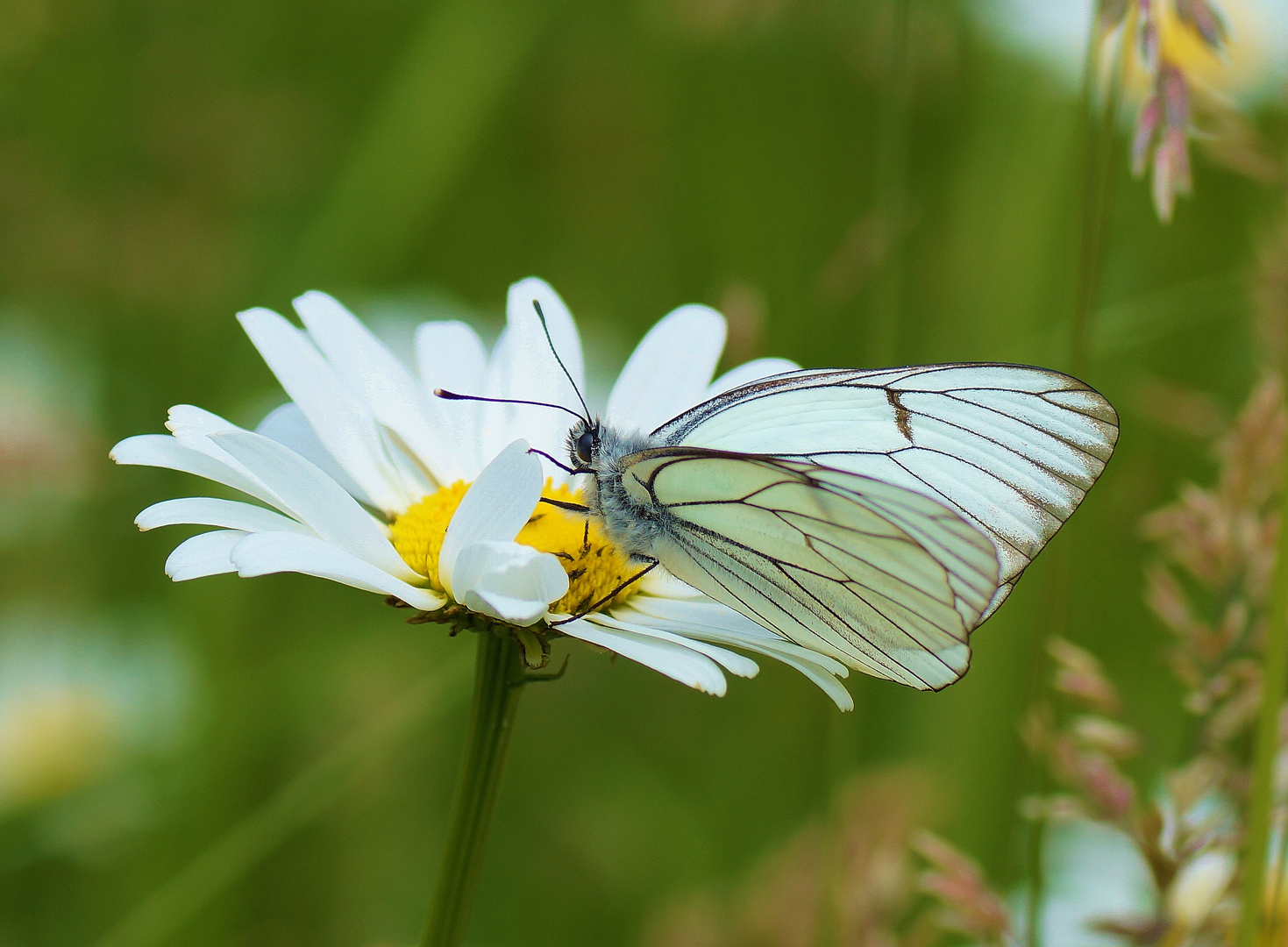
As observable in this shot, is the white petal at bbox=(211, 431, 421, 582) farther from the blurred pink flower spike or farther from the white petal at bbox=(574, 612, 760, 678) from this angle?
the blurred pink flower spike

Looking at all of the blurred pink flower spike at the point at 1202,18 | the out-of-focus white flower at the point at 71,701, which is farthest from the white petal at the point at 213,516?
the out-of-focus white flower at the point at 71,701

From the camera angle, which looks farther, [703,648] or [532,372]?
[532,372]

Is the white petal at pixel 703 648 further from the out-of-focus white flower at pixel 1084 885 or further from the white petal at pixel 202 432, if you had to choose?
the out-of-focus white flower at pixel 1084 885

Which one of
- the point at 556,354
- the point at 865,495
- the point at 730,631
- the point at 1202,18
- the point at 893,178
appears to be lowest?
the point at 730,631

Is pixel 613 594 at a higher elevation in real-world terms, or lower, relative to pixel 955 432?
lower

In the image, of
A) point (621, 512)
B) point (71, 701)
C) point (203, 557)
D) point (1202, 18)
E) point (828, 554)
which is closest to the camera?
point (203, 557)

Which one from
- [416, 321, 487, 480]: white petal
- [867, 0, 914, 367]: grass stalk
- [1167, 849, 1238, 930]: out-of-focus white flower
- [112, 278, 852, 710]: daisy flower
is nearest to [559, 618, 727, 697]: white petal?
[112, 278, 852, 710]: daisy flower

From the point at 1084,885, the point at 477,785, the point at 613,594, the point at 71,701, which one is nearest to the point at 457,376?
the point at 613,594

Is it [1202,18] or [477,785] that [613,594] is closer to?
[477,785]
